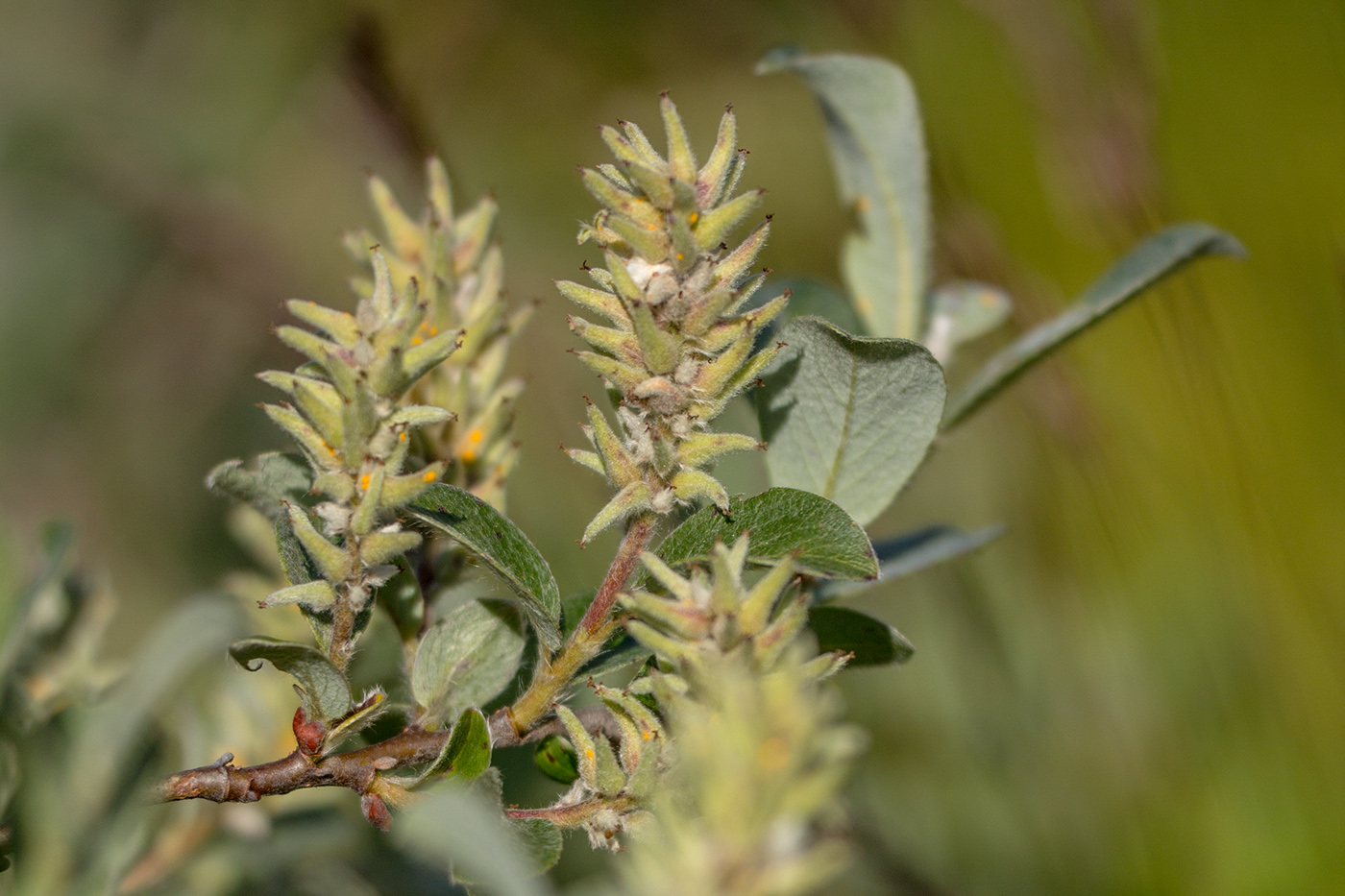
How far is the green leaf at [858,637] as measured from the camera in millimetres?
467

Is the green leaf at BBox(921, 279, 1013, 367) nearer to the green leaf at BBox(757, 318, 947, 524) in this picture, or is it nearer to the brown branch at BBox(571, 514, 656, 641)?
the green leaf at BBox(757, 318, 947, 524)

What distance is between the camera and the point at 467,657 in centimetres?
48

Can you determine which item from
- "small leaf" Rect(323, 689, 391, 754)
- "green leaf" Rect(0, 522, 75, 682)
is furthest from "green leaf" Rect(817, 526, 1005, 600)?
"green leaf" Rect(0, 522, 75, 682)

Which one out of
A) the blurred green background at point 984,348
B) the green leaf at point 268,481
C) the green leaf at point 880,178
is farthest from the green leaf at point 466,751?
the green leaf at point 880,178

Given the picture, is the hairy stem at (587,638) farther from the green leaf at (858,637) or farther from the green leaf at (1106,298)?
the green leaf at (1106,298)

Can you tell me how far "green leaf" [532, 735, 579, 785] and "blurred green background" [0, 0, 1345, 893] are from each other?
210 mm

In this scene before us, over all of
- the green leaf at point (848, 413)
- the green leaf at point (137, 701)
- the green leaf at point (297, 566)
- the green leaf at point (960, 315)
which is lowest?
the green leaf at point (137, 701)

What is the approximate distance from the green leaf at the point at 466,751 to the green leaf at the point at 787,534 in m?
0.10

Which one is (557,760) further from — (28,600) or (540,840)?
(28,600)

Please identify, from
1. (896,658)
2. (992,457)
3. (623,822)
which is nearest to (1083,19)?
(992,457)

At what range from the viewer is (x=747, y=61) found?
2.08m

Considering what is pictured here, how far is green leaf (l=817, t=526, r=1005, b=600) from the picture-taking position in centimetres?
55

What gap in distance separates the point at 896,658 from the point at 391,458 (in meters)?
0.24

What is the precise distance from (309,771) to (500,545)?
126mm
